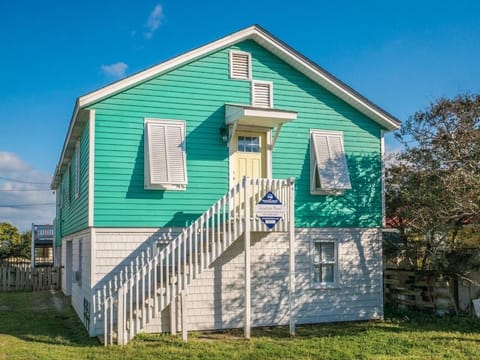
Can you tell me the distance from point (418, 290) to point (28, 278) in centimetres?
1665

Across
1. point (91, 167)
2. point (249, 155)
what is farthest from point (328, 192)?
point (91, 167)

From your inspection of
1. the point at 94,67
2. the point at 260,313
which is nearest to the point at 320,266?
the point at 260,313

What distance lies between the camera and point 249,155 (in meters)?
13.1

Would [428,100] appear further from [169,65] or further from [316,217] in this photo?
[169,65]

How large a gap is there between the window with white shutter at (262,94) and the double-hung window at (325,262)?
3.83m

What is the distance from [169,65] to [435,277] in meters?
9.07

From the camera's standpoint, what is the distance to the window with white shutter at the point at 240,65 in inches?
511

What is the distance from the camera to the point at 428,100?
13852 mm

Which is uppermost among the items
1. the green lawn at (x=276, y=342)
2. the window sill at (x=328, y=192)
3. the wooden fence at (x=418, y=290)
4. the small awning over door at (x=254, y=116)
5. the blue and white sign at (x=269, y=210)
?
the small awning over door at (x=254, y=116)

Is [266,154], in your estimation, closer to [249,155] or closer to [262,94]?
[249,155]

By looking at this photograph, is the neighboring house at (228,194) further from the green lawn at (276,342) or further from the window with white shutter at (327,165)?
the green lawn at (276,342)

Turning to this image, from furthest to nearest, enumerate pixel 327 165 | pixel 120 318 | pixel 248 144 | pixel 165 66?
pixel 327 165 → pixel 248 144 → pixel 165 66 → pixel 120 318

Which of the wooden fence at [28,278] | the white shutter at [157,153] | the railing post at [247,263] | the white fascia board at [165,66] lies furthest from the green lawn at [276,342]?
the wooden fence at [28,278]

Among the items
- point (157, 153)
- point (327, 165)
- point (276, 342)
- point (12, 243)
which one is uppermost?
point (157, 153)
